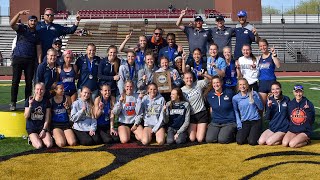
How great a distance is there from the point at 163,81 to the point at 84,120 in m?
1.48

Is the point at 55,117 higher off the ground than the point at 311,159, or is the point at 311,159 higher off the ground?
the point at 55,117

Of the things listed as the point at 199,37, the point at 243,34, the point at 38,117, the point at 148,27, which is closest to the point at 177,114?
the point at 199,37

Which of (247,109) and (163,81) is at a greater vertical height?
(163,81)

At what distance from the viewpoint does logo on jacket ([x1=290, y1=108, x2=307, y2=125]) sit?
24.6 ft

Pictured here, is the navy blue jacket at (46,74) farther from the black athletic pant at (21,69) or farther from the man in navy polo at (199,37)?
the man in navy polo at (199,37)

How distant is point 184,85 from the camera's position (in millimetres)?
8445

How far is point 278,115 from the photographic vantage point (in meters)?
7.70

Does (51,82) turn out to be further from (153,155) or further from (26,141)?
(153,155)

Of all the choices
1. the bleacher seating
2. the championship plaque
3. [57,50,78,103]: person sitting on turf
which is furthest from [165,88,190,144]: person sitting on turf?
the bleacher seating

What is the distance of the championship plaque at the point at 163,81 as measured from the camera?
8.20m

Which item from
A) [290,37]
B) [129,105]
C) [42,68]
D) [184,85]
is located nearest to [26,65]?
[42,68]

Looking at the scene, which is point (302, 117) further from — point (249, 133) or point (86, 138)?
point (86, 138)

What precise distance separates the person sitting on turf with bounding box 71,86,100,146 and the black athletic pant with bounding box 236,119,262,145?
2.23 m

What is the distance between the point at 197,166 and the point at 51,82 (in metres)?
3.14
